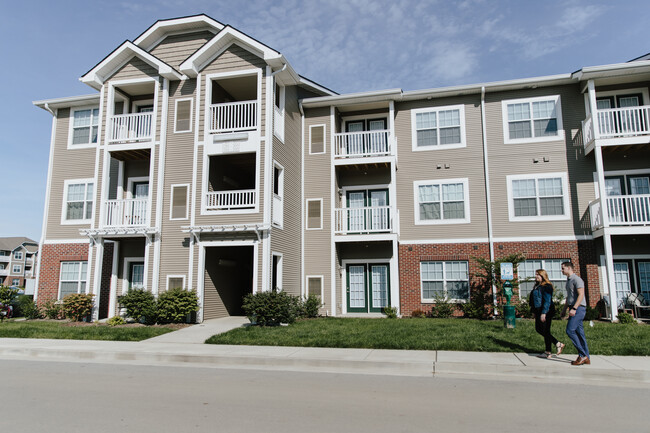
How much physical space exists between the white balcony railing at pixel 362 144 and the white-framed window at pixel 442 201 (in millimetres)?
2045

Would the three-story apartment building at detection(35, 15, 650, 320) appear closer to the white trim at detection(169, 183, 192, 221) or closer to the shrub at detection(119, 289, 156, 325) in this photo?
the white trim at detection(169, 183, 192, 221)

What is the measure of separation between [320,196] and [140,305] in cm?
792

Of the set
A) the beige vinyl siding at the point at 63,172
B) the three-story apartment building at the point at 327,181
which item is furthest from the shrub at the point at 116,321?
the beige vinyl siding at the point at 63,172

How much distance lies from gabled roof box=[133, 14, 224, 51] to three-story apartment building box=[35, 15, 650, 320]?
87 mm

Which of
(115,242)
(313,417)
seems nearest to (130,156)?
(115,242)

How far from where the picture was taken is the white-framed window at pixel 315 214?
18.6m

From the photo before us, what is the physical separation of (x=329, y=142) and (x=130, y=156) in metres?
8.04

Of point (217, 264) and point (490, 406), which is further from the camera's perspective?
point (217, 264)

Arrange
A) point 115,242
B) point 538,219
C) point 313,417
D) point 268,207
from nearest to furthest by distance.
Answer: point 313,417, point 268,207, point 538,219, point 115,242

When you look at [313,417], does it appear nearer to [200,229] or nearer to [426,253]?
[200,229]

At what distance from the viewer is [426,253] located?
17969 millimetres

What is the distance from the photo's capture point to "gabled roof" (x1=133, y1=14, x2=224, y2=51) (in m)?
17.8

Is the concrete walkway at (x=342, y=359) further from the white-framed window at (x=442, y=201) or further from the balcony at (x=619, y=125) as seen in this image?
the balcony at (x=619, y=125)

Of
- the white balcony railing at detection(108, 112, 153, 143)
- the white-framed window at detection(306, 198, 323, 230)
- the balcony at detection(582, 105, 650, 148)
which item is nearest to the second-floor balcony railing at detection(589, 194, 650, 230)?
the balcony at detection(582, 105, 650, 148)
